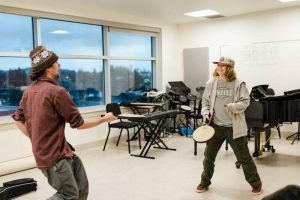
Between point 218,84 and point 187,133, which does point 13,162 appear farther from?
point 187,133

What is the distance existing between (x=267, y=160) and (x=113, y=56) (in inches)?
139

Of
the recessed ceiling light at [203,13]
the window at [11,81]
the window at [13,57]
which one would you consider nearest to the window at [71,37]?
the window at [13,57]

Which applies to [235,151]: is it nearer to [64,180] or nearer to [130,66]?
[64,180]

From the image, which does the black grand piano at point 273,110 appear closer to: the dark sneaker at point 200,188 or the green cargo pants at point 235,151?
the green cargo pants at point 235,151

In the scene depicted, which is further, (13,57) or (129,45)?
(129,45)

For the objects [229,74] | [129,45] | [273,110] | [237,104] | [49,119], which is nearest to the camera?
[49,119]

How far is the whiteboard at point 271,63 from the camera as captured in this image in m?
6.04

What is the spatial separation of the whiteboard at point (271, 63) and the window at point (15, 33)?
4.21 m

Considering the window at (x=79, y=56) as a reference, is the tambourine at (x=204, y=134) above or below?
below

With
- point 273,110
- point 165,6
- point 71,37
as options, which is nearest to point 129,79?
point 71,37

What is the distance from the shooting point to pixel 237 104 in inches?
124

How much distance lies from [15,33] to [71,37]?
1.11 m

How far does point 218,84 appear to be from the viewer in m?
3.33

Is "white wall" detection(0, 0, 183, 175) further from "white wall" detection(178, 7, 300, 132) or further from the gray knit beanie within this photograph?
the gray knit beanie
